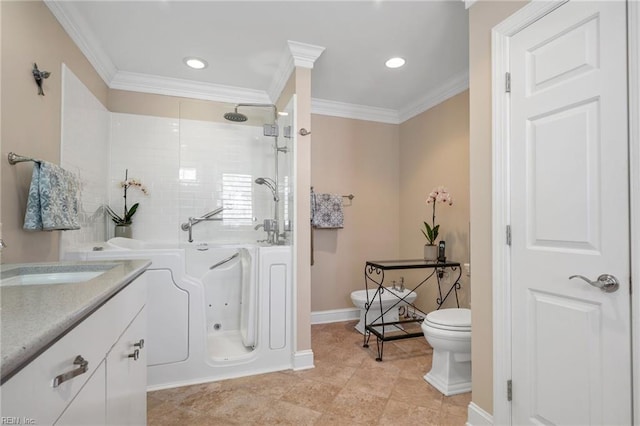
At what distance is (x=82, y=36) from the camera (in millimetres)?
2139

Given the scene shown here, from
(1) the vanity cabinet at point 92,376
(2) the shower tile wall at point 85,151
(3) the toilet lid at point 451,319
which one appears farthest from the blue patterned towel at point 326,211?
(1) the vanity cabinet at point 92,376

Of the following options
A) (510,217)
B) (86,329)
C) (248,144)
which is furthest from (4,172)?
(510,217)

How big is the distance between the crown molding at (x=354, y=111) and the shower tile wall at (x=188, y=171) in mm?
735

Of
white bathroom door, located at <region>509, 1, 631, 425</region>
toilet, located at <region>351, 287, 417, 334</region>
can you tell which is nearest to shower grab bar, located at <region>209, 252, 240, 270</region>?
toilet, located at <region>351, 287, 417, 334</region>

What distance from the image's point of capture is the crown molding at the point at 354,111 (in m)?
3.43

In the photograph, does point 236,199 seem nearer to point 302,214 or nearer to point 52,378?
point 302,214

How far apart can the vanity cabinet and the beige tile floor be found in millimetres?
576

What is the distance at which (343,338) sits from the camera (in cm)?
295

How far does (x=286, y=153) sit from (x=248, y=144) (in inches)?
31.8

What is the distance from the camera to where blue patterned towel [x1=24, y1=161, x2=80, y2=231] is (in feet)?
5.00

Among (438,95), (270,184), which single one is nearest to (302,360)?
(270,184)

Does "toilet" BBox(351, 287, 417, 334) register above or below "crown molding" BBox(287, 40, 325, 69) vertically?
below

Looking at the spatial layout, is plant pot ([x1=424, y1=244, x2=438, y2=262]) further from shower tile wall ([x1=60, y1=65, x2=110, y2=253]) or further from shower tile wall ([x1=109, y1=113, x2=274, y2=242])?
shower tile wall ([x1=60, y1=65, x2=110, y2=253])

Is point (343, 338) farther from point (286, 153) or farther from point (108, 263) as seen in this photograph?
point (108, 263)
